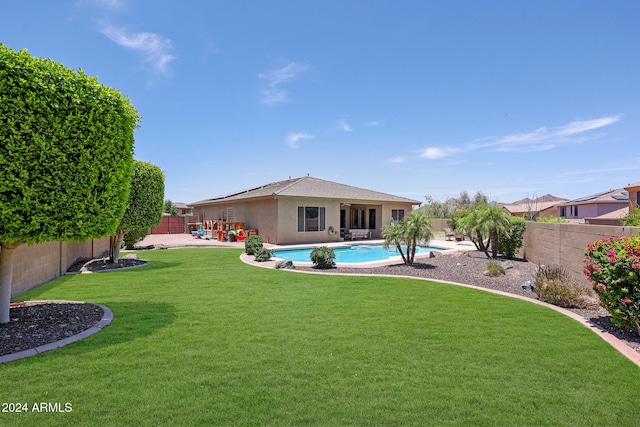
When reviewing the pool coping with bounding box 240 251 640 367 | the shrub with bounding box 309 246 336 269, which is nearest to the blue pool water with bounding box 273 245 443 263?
the shrub with bounding box 309 246 336 269

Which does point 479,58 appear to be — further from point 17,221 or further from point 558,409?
point 17,221

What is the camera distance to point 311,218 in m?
21.5

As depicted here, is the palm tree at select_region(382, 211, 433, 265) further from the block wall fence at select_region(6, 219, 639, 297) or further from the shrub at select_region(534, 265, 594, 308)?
the shrub at select_region(534, 265, 594, 308)

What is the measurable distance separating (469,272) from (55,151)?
10943 millimetres

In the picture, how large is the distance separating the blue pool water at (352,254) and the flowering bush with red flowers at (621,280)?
1040cm

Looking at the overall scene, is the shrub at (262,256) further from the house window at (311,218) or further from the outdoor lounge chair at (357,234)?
the outdoor lounge chair at (357,234)

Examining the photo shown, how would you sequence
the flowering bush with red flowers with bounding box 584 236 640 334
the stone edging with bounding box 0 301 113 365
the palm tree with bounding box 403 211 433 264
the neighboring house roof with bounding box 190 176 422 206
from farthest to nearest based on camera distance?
the neighboring house roof with bounding box 190 176 422 206, the palm tree with bounding box 403 211 433 264, the flowering bush with red flowers with bounding box 584 236 640 334, the stone edging with bounding box 0 301 113 365

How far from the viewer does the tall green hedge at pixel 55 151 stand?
13.3ft

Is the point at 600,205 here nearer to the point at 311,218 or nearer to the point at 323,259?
the point at 311,218

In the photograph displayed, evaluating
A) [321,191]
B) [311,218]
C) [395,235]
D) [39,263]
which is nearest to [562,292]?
[395,235]

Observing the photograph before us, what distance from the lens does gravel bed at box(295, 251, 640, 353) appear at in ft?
20.6

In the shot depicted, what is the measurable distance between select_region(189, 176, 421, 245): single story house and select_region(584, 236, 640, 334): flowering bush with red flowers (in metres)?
16.1

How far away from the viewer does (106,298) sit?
6.97 meters

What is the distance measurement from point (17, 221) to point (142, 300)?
3179 mm
